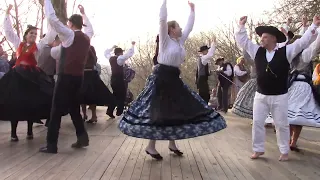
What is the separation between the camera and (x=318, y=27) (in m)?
5.62

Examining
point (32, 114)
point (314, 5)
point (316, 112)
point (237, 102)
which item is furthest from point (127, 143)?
point (314, 5)

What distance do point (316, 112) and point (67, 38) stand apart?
3303mm

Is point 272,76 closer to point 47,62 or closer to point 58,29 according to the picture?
point 58,29

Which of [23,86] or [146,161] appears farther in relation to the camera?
[23,86]

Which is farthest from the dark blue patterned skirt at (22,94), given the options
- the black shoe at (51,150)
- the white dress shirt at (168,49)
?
the white dress shirt at (168,49)

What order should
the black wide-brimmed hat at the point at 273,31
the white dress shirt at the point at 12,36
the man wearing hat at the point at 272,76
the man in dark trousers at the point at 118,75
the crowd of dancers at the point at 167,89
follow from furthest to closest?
1. the man in dark trousers at the point at 118,75
2. the white dress shirt at the point at 12,36
3. the black wide-brimmed hat at the point at 273,31
4. the man wearing hat at the point at 272,76
5. the crowd of dancers at the point at 167,89

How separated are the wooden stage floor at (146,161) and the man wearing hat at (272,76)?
307mm

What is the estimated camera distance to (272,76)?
211 inches

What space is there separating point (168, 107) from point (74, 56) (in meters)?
1.36

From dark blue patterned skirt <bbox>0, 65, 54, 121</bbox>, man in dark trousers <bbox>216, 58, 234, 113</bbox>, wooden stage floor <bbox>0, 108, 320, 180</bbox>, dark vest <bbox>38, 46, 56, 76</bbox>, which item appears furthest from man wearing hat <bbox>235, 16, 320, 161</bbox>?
man in dark trousers <bbox>216, 58, 234, 113</bbox>

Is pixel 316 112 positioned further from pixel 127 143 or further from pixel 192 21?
pixel 127 143

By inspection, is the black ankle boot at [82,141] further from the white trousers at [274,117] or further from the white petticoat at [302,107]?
the white petticoat at [302,107]

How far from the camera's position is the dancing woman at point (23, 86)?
625 cm

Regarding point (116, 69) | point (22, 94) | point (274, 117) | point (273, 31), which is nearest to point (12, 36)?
point (22, 94)
